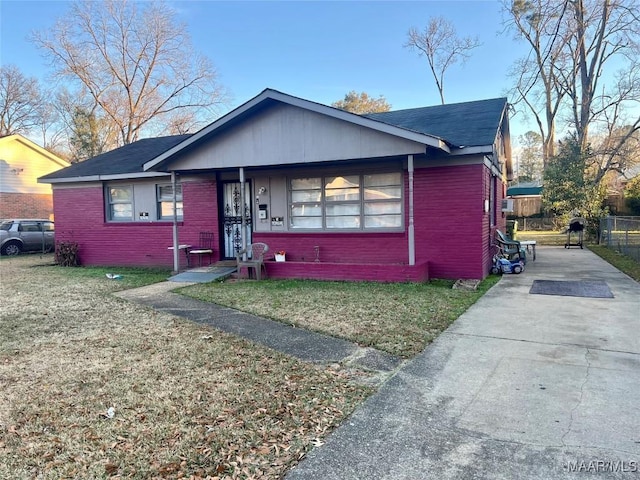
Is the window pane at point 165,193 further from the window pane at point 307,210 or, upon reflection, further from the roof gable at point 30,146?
the roof gable at point 30,146

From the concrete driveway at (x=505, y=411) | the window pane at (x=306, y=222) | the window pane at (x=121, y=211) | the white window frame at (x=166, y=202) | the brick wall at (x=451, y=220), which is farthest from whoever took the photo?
the window pane at (x=121, y=211)

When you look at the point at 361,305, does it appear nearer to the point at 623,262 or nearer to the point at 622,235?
the point at 623,262

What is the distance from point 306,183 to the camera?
37.1 feet

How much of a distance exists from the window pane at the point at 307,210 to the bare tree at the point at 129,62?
86.7 feet

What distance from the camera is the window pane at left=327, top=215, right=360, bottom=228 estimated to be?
10.9 meters

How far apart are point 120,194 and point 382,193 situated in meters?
8.34

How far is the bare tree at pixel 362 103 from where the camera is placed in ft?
130

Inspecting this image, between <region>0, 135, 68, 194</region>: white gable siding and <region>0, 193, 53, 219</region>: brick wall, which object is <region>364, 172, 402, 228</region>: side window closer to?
<region>0, 135, 68, 194</region>: white gable siding

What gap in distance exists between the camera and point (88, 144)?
31469 millimetres

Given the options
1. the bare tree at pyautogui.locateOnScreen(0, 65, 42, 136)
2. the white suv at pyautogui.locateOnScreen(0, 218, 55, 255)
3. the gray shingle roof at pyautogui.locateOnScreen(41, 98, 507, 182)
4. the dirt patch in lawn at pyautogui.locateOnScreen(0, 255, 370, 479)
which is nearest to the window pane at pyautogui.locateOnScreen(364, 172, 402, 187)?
the gray shingle roof at pyautogui.locateOnScreen(41, 98, 507, 182)

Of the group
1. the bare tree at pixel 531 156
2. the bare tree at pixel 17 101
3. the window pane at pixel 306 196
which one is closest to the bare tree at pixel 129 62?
the bare tree at pixel 17 101

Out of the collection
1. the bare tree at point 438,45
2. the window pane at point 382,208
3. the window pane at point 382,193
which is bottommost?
the window pane at point 382,208

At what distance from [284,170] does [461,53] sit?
31.5 metres

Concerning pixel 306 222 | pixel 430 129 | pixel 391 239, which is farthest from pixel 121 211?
pixel 430 129
